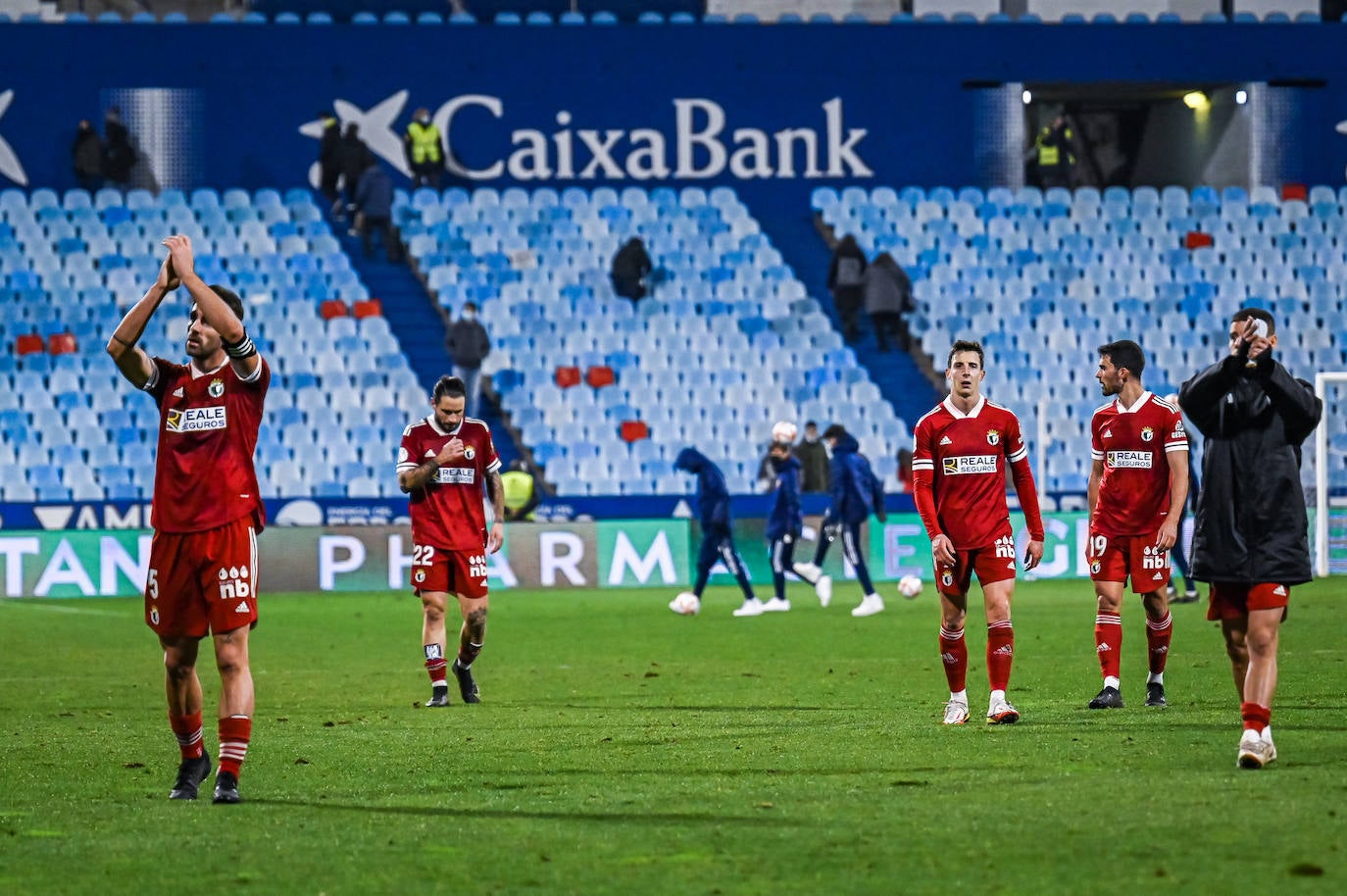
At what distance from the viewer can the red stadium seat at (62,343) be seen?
100.0 ft

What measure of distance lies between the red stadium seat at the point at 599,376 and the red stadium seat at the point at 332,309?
4.12 meters

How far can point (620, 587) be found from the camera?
2583cm

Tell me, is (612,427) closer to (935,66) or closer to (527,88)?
(527,88)

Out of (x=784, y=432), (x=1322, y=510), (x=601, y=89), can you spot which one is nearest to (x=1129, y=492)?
(x=784, y=432)

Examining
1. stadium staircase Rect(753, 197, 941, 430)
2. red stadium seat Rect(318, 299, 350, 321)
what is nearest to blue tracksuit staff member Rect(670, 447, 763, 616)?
stadium staircase Rect(753, 197, 941, 430)

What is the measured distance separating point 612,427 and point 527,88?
7749mm

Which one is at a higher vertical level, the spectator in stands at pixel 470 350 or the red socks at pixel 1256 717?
the spectator in stands at pixel 470 350

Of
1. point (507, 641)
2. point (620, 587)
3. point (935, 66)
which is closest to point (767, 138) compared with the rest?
point (935, 66)

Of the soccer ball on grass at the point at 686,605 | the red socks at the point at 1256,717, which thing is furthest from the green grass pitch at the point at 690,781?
the soccer ball on grass at the point at 686,605

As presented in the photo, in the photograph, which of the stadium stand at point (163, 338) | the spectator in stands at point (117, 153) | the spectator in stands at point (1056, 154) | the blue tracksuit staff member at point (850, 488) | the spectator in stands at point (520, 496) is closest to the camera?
the blue tracksuit staff member at point (850, 488)

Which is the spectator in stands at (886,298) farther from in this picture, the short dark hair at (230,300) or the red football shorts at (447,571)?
the short dark hair at (230,300)

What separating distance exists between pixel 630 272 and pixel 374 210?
450 cm

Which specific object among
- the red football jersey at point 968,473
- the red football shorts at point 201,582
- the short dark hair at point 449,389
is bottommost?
the red football shorts at point 201,582

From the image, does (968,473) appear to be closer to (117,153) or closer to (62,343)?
(62,343)
